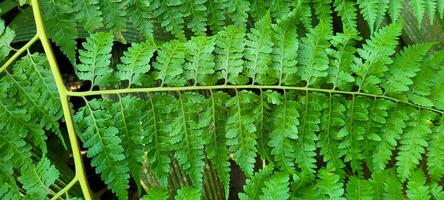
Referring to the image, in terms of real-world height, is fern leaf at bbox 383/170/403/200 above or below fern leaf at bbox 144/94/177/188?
below

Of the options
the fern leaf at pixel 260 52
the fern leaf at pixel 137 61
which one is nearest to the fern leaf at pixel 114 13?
the fern leaf at pixel 137 61

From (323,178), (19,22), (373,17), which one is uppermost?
(373,17)

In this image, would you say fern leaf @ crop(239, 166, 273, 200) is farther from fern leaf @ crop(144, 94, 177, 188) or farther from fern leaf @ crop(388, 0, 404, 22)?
fern leaf @ crop(388, 0, 404, 22)

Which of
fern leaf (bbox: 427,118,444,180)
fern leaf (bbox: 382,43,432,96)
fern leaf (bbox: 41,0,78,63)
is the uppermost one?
fern leaf (bbox: 41,0,78,63)

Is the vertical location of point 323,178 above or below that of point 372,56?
below

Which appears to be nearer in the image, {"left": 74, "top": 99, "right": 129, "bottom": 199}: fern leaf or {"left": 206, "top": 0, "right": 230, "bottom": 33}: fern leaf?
{"left": 74, "top": 99, "right": 129, "bottom": 199}: fern leaf

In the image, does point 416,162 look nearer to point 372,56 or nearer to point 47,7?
point 372,56

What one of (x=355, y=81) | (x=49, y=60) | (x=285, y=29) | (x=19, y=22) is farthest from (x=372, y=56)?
(x=19, y=22)

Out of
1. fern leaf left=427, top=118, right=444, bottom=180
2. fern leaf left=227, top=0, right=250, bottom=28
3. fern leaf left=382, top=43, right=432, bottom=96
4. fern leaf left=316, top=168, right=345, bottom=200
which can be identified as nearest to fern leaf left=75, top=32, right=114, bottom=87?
fern leaf left=227, top=0, right=250, bottom=28
